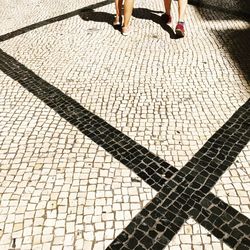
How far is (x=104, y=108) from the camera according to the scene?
3.56 metres

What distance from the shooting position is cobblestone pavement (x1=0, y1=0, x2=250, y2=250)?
232cm

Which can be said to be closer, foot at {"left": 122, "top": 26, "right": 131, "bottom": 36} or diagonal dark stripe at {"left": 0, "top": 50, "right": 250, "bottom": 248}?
diagonal dark stripe at {"left": 0, "top": 50, "right": 250, "bottom": 248}

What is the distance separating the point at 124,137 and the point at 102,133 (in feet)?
0.74

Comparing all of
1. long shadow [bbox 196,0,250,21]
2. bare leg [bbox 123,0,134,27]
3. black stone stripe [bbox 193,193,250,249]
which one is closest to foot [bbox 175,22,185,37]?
bare leg [bbox 123,0,134,27]

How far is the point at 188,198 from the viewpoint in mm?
2516

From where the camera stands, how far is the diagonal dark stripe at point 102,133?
8.97ft

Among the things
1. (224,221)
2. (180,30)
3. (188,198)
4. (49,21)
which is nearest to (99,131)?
(188,198)

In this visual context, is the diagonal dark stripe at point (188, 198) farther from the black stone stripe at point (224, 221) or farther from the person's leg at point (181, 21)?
the person's leg at point (181, 21)

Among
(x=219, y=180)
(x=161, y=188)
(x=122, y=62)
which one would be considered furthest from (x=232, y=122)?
(x=122, y=62)

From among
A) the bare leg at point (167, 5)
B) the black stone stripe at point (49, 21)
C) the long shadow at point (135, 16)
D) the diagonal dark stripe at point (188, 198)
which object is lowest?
the black stone stripe at point (49, 21)

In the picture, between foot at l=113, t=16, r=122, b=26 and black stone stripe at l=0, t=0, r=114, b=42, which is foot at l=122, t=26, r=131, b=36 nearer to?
foot at l=113, t=16, r=122, b=26

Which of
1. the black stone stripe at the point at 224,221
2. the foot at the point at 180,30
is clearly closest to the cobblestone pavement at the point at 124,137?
the black stone stripe at the point at 224,221

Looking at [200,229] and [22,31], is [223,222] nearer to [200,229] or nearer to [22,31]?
[200,229]

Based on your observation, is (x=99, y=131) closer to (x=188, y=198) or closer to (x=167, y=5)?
(x=188, y=198)
